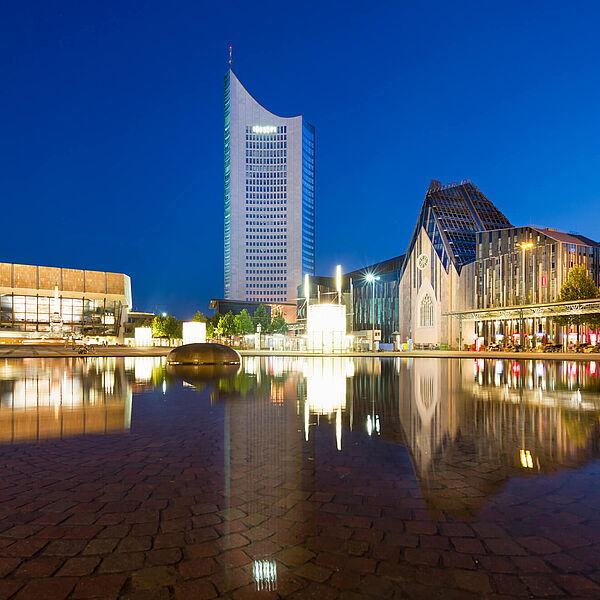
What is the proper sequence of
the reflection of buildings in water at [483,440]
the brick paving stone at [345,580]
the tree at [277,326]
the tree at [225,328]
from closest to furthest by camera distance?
1. the brick paving stone at [345,580]
2. the reflection of buildings in water at [483,440]
3. the tree at [225,328]
4. the tree at [277,326]

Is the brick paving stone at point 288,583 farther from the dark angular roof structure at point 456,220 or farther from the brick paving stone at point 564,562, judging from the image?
the dark angular roof structure at point 456,220

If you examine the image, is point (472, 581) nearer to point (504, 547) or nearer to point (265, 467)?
point (504, 547)

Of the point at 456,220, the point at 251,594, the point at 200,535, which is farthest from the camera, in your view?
the point at 456,220

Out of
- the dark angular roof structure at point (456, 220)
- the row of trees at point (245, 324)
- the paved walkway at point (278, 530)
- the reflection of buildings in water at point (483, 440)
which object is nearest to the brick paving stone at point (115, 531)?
the paved walkway at point (278, 530)

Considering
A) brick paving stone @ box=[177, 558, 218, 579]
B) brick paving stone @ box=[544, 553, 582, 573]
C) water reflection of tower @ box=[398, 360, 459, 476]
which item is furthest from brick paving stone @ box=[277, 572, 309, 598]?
water reflection of tower @ box=[398, 360, 459, 476]

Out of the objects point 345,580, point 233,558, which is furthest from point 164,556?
point 345,580

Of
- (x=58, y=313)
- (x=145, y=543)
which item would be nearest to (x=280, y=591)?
(x=145, y=543)

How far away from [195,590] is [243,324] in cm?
8006

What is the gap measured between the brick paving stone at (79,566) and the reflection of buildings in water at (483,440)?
274 cm

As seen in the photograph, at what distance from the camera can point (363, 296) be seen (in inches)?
4432

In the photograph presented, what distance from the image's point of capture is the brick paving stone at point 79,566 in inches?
108

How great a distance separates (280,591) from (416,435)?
4590 millimetres

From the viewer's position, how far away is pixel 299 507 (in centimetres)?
384

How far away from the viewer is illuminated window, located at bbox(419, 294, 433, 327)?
83.6 m
